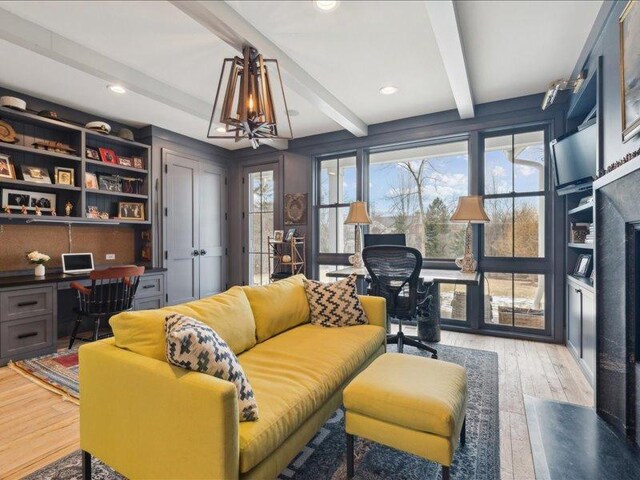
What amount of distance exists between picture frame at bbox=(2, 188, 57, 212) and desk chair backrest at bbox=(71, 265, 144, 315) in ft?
3.36

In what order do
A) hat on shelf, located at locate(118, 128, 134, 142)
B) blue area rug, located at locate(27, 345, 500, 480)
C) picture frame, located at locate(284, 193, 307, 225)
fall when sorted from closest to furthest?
1. blue area rug, located at locate(27, 345, 500, 480)
2. hat on shelf, located at locate(118, 128, 134, 142)
3. picture frame, located at locate(284, 193, 307, 225)

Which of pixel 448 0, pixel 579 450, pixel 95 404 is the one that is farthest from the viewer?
pixel 448 0

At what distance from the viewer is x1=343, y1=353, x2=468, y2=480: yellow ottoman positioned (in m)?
1.37

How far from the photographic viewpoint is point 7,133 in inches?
126

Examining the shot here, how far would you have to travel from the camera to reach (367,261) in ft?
9.92

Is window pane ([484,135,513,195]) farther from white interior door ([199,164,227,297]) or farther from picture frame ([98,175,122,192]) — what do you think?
picture frame ([98,175,122,192])

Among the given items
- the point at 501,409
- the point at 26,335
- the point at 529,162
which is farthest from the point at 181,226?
the point at 529,162

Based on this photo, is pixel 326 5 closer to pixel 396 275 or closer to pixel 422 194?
pixel 396 275

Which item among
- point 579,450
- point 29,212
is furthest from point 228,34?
point 579,450

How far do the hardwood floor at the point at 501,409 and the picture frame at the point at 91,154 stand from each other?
Answer: 7.57 feet

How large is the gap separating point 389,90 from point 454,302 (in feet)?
8.44

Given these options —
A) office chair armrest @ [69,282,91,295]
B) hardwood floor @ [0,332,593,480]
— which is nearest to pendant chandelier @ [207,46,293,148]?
hardwood floor @ [0,332,593,480]

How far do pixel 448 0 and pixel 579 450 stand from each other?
102 inches

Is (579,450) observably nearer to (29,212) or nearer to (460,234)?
(460,234)
